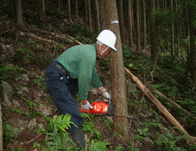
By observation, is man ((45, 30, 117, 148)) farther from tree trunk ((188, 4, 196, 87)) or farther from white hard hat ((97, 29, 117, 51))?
tree trunk ((188, 4, 196, 87))

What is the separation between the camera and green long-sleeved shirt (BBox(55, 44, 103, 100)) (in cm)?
269

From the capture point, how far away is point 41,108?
338 cm

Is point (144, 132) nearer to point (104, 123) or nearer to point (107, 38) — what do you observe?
point (104, 123)

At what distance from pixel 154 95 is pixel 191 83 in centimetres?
344

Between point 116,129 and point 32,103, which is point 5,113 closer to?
point 32,103

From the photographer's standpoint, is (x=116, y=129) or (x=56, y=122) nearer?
(x=56, y=122)

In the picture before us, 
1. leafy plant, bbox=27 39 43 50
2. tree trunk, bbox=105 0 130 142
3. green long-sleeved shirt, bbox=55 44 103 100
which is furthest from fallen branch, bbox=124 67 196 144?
leafy plant, bbox=27 39 43 50

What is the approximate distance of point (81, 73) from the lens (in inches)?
105

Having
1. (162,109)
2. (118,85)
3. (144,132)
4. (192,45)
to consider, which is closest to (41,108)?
(118,85)

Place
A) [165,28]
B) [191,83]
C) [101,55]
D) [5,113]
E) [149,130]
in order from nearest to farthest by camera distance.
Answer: [5,113] → [101,55] → [149,130] → [191,83] → [165,28]

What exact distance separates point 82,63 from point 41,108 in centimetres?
165

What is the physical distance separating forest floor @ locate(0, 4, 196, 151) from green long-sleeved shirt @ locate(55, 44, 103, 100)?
3.78ft

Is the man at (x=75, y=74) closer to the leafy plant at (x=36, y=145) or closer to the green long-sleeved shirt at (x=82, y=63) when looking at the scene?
the green long-sleeved shirt at (x=82, y=63)

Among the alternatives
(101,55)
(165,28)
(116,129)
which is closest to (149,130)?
(116,129)
